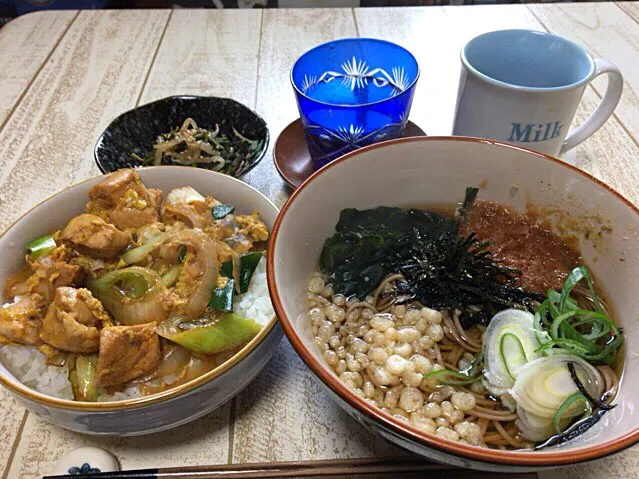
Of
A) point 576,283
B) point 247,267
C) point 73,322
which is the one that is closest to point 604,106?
point 576,283

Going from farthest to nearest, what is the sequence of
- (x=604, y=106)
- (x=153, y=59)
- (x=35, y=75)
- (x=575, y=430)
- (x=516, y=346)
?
(x=153, y=59), (x=35, y=75), (x=604, y=106), (x=516, y=346), (x=575, y=430)

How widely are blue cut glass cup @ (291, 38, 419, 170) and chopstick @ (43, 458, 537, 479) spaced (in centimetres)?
90

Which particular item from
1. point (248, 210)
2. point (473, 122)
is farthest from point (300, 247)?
point (473, 122)

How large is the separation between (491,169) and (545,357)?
51 centimetres

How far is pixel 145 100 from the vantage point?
2.13 m

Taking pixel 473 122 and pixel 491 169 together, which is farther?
pixel 473 122

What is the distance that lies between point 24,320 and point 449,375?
931 millimetres

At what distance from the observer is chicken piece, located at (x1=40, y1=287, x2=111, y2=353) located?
1104mm

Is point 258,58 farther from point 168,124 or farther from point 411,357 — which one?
point 411,357

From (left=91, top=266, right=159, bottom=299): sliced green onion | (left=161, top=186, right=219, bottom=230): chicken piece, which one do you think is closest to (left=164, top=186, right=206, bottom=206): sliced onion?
(left=161, top=186, right=219, bottom=230): chicken piece

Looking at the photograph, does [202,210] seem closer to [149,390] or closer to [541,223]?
[149,390]

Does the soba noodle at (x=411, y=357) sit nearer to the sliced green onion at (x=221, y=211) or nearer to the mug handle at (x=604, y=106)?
the sliced green onion at (x=221, y=211)

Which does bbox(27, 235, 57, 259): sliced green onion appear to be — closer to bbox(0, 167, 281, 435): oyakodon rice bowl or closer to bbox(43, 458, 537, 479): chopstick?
bbox(0, 167, 281, 435): oyakodon rice bowl

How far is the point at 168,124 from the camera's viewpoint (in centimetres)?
181
